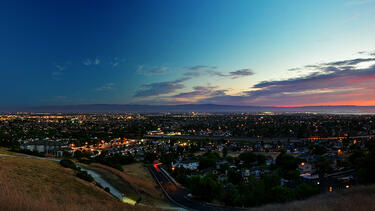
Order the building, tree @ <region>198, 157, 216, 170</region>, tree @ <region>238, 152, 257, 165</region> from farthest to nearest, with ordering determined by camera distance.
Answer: the building → tree @ <region>238, 152, 257, 165</region> → tree @ <region>198, 157, 216, 170</region>

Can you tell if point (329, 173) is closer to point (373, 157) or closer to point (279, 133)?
point (373, 157)

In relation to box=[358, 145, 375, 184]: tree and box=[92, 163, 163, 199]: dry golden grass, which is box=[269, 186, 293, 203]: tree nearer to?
box=[358, 145, 375, 184]: tree

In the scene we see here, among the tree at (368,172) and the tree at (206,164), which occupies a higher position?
the tree at (368,172)

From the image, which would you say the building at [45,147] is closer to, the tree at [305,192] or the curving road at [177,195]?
the curving road at [177,195]

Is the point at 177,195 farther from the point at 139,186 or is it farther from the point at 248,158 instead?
the point at 248,158

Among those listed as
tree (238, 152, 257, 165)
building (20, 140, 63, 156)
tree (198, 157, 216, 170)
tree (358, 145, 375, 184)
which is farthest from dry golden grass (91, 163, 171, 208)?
building (20, 140, 63, 156)

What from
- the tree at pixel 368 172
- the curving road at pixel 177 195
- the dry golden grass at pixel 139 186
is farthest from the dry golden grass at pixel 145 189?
the tree at pixel 368 172

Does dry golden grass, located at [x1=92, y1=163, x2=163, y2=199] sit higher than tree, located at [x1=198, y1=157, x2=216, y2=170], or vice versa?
dry golden grass, located at [x1=92, y1=163, x2=163, y2=199]

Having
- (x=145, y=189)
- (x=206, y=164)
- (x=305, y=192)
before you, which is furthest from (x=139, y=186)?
(x=206, y=164)

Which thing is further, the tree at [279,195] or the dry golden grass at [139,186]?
the dry golden grass at [139,186]
